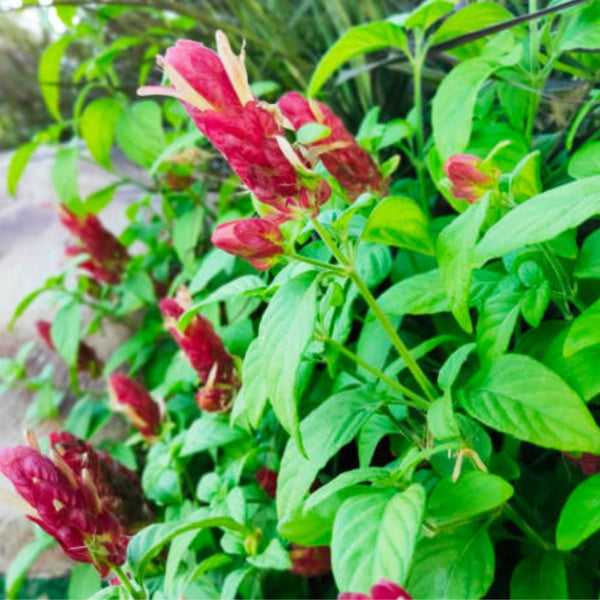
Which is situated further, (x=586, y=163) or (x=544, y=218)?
(x=586, y=163)

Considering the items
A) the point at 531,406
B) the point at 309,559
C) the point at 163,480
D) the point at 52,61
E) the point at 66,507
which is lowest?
the point at 309,559

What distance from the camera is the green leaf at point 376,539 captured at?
0.46m

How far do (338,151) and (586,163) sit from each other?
0.98 feet

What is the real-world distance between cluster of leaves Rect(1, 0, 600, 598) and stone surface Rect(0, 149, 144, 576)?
303 mm

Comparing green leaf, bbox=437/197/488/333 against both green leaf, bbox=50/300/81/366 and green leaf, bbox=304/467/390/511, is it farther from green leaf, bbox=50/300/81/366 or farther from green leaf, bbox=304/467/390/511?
green leaf, bbox=50/300/81/366

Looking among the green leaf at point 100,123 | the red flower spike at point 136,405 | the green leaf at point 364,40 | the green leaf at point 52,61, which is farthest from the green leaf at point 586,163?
the green leaf at point 52,61

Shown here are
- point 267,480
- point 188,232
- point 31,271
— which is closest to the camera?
point 267,480

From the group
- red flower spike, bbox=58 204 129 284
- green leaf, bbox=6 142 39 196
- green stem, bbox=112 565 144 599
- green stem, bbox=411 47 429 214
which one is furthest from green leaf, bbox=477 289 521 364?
green leaf, bbox=6 142 39 196

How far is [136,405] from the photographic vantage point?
1110 mm

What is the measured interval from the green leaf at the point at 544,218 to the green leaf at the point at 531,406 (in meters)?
0.13

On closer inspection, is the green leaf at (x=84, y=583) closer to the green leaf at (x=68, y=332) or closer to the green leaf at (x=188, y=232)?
the green leaf at (x=68, y=332)

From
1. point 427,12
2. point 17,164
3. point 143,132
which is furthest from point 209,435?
point 17,164

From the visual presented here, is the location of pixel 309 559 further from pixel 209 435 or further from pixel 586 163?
pixel 586 163

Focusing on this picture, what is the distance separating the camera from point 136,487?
39.4 inches
